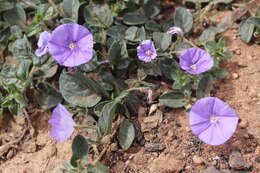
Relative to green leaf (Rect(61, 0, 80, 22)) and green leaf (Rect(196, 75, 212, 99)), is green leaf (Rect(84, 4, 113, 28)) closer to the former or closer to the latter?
green leaf (Rect(61, 0, 80, 22))

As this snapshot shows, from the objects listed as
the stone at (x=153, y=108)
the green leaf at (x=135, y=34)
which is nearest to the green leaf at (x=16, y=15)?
the green leaf at (x=135, y=34)

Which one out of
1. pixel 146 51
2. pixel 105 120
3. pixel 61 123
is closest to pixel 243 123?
pixel 146 51

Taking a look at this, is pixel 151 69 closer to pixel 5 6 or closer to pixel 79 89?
pixel 79 89

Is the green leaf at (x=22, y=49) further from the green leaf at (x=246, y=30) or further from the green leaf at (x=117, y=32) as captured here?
the green leaf at (x=246, y=30)

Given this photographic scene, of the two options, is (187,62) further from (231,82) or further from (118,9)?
(118,9)

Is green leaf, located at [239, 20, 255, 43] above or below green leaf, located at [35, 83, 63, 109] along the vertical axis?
above

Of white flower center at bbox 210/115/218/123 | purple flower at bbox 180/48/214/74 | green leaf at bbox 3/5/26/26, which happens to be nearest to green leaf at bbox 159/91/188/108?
purple flower at bbox 180/48/214/74
